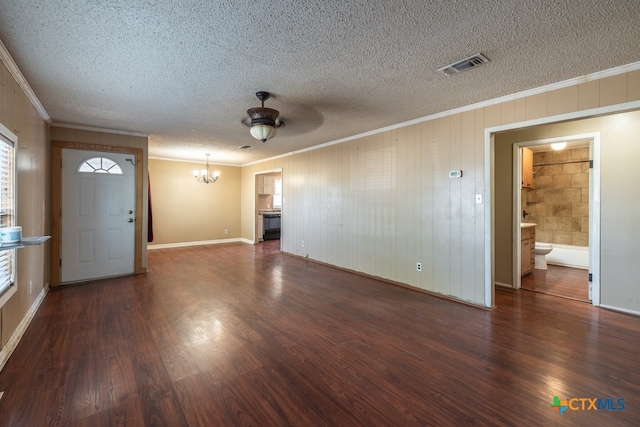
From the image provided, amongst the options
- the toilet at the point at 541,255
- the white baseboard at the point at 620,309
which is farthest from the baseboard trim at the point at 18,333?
→ the toilet at the point at 541,255

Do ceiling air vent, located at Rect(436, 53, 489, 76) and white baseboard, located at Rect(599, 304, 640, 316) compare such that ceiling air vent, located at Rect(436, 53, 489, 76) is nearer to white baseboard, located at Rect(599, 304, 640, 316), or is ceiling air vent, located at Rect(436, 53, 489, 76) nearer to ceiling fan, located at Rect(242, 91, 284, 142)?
ceiling fan, located at Rect(242, 91, 284, 142)

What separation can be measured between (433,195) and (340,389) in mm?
2846

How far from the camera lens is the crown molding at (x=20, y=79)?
2.21 meters

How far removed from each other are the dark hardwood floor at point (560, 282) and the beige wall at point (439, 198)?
445 millimetres

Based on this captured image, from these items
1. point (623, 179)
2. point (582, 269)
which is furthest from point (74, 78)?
point (582, 269)

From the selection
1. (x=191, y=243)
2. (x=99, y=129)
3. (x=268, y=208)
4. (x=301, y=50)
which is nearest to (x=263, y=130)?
(x=301, y=50)

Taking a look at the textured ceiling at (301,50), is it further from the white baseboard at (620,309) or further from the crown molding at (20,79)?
the white baseboard at (620,309)

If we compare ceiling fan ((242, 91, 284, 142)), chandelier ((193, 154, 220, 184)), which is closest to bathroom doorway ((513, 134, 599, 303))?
ceiling fan ((242, 91, 284, 142))

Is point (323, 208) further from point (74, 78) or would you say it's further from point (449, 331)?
point (74, 78)

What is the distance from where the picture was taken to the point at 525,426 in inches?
61.4

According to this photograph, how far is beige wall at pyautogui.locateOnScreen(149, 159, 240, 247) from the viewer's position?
7473mm

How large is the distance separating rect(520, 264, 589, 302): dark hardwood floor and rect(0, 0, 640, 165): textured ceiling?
2.85 m

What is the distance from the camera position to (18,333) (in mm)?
2596

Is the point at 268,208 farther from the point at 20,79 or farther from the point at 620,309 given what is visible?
the point at 620,309
